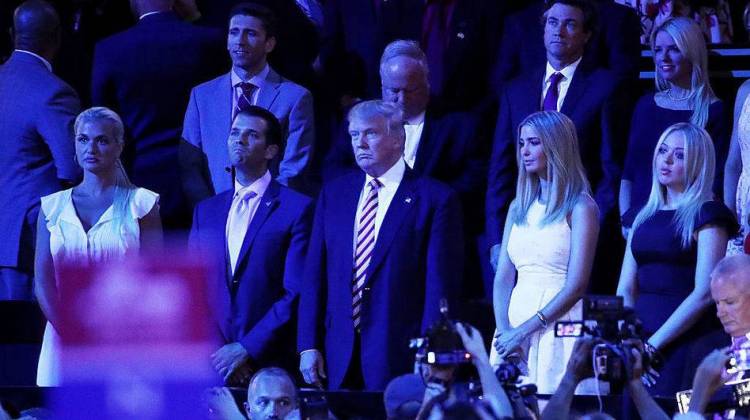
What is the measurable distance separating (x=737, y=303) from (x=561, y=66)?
7.57ft

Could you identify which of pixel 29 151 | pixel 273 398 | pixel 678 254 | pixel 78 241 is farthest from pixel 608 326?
pixel 29 151

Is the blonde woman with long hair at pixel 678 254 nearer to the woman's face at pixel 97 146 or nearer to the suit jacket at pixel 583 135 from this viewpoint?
the suit jacket at pixel 583 135

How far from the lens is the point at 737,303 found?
6.32 m

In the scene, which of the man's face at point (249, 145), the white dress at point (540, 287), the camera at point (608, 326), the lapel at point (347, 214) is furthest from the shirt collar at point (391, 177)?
the camera at point (608, 326)

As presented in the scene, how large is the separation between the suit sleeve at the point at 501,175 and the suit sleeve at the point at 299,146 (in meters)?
0.89

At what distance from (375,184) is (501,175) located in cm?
92

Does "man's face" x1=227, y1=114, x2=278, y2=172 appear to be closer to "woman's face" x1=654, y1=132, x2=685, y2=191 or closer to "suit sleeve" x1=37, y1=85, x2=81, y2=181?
"suit sleeve" x1=37, y1=85, x2=81, y2=181

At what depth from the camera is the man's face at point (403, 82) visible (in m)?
8.17

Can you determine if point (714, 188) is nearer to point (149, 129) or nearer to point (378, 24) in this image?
point (378, 24)

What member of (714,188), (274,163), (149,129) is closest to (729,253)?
(714,188)

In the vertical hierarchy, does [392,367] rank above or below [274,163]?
below

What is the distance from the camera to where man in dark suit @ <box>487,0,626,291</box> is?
8172mm

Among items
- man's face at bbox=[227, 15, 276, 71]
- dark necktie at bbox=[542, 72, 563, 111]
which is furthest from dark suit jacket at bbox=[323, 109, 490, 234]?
man's face at bbox=[227, 15, 276, 71]

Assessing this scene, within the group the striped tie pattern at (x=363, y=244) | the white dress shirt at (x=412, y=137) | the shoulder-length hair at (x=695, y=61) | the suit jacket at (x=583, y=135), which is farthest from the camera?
the white dress shirt at (x=412, y=137)
